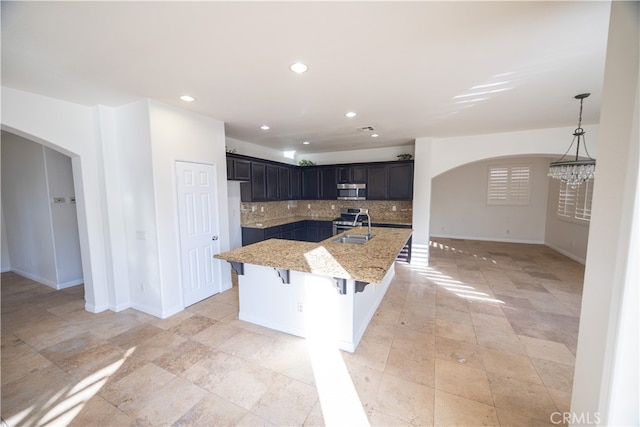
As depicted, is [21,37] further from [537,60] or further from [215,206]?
[537,60]

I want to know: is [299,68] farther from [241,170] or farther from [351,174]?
[351,174]

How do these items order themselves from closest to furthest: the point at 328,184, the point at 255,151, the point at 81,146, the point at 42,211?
the point at 81,146 → the point at 42,211 → the point at 255,151 → the point at 328,184

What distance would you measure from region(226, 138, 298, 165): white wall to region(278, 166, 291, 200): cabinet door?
0.52m

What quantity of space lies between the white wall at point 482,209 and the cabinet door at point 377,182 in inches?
108

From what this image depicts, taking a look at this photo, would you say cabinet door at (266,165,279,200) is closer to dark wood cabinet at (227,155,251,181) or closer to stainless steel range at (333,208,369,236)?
dark wood cabinet at (227,155,251,181)

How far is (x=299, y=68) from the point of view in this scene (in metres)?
2.11

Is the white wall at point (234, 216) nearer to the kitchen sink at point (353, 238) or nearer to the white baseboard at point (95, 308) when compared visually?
the white baseboard at point (95, 308)

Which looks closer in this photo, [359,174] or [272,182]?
[272,182]

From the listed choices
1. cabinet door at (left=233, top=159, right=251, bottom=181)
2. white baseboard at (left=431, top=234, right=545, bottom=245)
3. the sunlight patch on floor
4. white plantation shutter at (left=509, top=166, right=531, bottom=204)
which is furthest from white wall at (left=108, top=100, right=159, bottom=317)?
white plantation shutter at (left=509, top=166, right=531, bottom=204)

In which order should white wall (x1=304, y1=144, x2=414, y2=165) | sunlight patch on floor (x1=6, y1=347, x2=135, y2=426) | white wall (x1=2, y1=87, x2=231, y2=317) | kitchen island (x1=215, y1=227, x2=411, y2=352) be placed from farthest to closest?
1. white wall (x1=304, y1=144, x2=414, y2=165)
2. white wall (x1=2, y1=87, x2=231, y2=317)
3. kitchen island (x1=215, y1=227, x2=411, y2=352)
4. sunlight patch on floor (x1=6, y1=347, x2=135, y2=426)

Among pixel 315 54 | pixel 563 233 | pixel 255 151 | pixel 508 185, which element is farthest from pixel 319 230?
pixel 563 233

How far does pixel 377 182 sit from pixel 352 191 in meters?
0.62

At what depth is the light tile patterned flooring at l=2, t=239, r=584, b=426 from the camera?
179cm

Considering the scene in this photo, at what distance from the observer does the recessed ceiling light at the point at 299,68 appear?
205 cm
